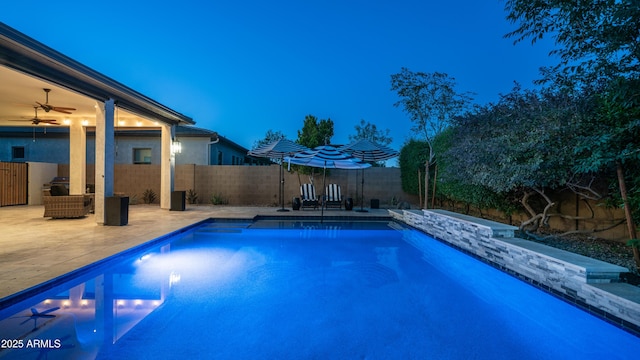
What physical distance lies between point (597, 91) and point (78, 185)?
14245 millimetres

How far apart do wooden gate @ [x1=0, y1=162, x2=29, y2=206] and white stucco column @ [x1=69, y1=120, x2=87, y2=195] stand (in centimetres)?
235

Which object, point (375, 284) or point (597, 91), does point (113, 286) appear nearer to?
point (375, 284)

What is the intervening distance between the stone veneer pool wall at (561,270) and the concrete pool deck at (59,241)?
5.72 metres

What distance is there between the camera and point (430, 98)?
12336 mm

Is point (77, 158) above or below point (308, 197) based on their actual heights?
above

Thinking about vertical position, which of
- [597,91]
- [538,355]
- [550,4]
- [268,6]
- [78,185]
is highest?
[268,6]

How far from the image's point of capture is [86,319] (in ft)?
11.0

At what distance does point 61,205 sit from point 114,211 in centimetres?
221

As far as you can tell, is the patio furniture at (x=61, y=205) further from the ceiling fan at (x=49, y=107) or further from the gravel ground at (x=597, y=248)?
the gravel ground at (x=597, y=248)

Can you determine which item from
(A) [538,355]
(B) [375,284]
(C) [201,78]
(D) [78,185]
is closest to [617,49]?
(A) [538,355]

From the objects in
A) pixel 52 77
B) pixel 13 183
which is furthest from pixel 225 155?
pixel 52 77

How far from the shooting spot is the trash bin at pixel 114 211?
314 inches

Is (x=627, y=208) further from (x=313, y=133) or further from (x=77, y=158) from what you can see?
(x=77, y=158)

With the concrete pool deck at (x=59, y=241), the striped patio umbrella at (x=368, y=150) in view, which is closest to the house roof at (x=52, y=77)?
the concrete pool deck at (x=59, y=241)
